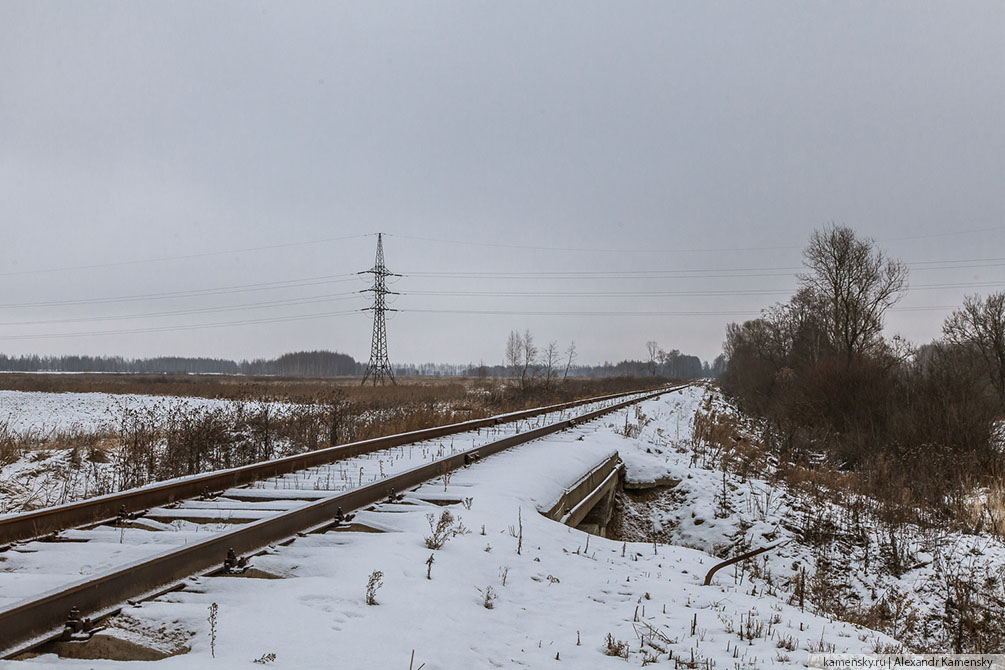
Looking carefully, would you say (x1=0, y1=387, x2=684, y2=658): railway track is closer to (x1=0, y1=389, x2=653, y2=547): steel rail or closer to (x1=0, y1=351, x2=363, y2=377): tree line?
(x1=0, y1=389, x2=653, y2=547): steel rail

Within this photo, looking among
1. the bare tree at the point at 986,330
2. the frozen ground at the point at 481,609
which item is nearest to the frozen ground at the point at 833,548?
the frozen ground at the point at 481,609

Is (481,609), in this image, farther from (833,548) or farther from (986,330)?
(986,330)

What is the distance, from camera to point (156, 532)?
4727mm

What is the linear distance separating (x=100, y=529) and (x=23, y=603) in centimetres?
226

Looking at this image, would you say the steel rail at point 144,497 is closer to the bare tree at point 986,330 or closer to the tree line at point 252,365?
the bare tree at point 986,330

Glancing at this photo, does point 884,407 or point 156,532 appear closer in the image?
point 156,532

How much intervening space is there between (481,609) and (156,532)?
2.70 meters

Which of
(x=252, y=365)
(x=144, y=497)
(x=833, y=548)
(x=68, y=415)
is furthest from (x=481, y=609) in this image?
(x=252, y=365)

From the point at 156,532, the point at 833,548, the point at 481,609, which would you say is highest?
the point at 156,532

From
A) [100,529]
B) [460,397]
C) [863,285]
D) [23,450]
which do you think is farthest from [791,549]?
[863,285]

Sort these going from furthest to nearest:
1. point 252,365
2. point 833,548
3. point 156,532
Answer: point 252,365
point 833,548
point 156,532

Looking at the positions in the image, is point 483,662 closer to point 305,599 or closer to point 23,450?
point 305,599

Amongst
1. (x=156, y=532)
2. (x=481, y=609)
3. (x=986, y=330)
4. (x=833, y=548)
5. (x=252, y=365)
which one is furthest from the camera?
(x=252, y=365)

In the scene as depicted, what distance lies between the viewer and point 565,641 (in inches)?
147
